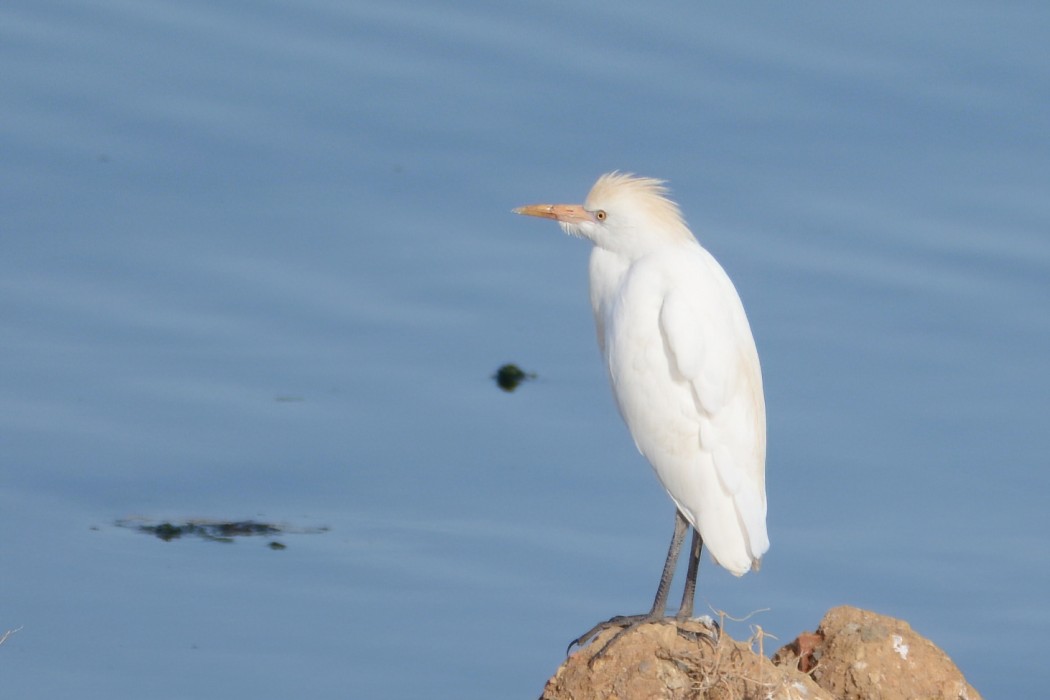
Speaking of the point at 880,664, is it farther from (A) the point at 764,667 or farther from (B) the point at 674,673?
(B) the point at 674,673

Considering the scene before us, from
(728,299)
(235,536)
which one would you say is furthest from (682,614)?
(235,536)

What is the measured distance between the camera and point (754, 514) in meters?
7.96

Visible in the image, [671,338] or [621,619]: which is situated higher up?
[671,338]

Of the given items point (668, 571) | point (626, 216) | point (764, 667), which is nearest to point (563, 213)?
point (626, 216)

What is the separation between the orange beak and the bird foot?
5.37 feet

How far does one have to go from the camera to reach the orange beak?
828 centimetres

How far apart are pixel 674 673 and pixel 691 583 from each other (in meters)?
0.84

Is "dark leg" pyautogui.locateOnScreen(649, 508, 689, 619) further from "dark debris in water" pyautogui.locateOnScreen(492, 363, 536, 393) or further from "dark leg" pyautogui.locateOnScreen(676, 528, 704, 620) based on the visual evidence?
"dark debris in water" pyautogui.locateOnScreen(492, 363, 536, 393)

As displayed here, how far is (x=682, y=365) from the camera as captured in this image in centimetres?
790

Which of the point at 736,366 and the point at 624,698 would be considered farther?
the point at 736,366

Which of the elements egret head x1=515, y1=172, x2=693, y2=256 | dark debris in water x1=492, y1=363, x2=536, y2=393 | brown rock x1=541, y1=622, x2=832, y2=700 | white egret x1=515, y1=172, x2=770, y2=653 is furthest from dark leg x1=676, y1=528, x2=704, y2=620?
dark debris in water x1=492, y1=363, x2=536, y2=393

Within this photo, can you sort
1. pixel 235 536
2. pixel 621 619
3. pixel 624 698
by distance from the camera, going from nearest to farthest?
pixel 624 698, pixel 621 619, pixel 235 536

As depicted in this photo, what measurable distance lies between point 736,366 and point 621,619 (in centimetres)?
109

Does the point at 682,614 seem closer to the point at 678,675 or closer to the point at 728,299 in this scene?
the point at 678,675
